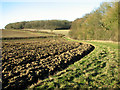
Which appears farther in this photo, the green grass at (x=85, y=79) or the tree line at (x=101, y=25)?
the tree line at (x=101, y=25)

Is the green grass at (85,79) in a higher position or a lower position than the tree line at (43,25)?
lower

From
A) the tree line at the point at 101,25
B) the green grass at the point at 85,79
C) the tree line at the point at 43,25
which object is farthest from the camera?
the tree line at the point at 43,25

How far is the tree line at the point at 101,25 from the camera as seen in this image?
83.5ft

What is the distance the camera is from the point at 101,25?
1209 inches

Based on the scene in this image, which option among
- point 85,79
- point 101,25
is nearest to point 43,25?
point 101,25

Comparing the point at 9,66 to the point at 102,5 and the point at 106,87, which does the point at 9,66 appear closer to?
the point at 106,87

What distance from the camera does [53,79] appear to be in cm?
755

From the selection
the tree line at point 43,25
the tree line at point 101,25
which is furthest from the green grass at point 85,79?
the tree line at point 43,25

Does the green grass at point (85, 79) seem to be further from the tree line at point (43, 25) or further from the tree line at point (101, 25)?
the tree line at point (43, 25)

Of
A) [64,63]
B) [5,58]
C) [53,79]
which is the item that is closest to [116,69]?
[64,63]

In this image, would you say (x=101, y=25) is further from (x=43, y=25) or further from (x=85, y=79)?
(x=43, y=25)

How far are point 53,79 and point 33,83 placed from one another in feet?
4.07

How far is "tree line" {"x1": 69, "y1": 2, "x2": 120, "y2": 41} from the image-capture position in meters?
25.4

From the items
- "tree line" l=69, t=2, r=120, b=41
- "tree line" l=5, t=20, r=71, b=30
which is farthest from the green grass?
"tree line" l=5, t=20, r=71, b=30
